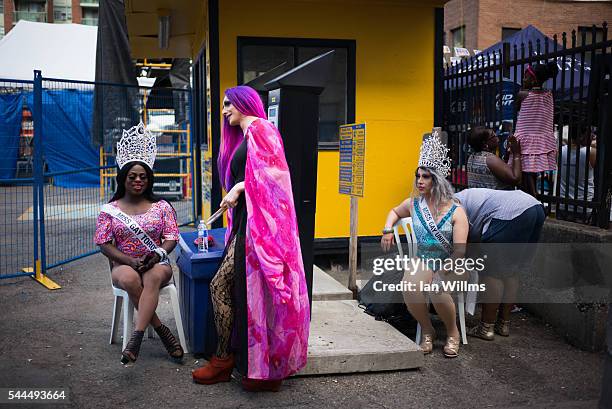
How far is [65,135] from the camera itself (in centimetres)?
847

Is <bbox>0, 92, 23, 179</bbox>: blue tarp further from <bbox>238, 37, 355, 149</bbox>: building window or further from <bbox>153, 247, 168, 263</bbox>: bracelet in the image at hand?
<bbox>153, 247, 168, 263</bbox>: bracelet

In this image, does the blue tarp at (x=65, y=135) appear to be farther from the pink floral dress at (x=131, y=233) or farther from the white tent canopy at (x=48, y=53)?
the white tent canopy at (x=48, y=53)

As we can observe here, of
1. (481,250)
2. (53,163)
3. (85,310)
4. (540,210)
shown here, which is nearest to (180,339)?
(85,310)

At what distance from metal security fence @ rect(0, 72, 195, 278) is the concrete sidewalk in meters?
2.21

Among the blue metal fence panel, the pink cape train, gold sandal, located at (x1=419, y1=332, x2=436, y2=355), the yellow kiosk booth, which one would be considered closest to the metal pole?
the blue metal fence panel

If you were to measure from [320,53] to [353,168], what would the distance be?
2394mm

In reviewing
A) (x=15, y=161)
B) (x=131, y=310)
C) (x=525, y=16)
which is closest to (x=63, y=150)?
(x=15, y=161)

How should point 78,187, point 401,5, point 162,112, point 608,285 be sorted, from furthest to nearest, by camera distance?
point 78,187
point 162,112
point 401,5
point 608,285

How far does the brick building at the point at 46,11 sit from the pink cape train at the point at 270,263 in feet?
138

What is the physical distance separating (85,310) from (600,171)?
190 inches

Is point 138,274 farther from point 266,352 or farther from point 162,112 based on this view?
point 162,112

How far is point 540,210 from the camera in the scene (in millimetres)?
5270
